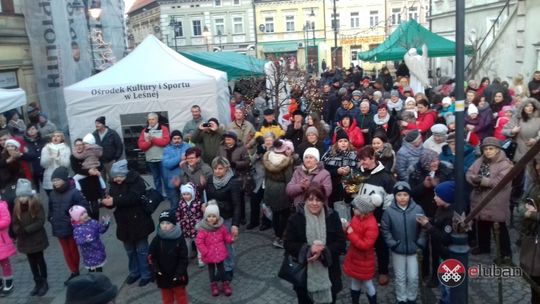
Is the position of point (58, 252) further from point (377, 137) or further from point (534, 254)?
point (534, 254)

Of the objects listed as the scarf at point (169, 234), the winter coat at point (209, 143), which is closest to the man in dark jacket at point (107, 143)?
the winter coat at point (209, 143)

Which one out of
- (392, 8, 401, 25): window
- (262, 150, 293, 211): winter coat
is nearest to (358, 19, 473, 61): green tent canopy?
(262, 150, 293, 211): winter coat

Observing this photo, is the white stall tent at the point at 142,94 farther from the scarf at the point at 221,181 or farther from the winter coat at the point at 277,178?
the scarf at the point at 221,181

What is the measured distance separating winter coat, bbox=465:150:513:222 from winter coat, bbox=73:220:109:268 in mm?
4629

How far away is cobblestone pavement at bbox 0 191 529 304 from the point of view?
5492mm

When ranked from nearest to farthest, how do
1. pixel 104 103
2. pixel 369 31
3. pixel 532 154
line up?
pixel 532 154
pixel 104 103
pixel 369 31

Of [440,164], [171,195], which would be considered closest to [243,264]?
[171,195]

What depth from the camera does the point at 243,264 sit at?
6.68 m

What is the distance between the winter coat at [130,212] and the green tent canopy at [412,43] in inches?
547

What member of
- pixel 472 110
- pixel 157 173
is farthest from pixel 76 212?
pixel 472 110

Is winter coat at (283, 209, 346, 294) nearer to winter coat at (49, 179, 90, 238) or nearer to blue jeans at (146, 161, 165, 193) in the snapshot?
A: winter coat at (49, 179, 90, 238)

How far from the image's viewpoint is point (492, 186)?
5707 millimetres

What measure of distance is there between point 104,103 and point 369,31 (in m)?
42.8

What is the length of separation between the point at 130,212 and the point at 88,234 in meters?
0.56
